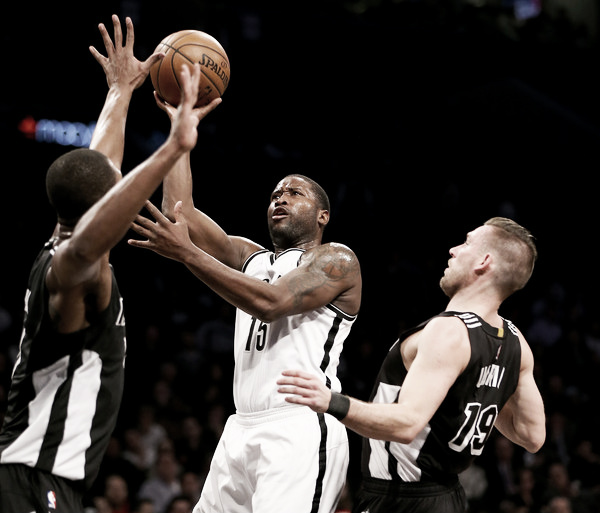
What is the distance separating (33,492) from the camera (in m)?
2.76

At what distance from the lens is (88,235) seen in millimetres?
2586

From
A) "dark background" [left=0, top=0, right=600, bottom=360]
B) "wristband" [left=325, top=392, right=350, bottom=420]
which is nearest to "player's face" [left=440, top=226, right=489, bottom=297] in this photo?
"wristband" [left=325, top=392, right=350, bottom=420]

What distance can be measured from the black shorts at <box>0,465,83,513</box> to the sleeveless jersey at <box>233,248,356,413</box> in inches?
48.1

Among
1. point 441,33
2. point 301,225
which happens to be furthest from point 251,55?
point 301,225

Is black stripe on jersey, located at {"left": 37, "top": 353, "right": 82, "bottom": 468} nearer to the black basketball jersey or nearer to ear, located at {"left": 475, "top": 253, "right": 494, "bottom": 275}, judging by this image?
the black basketball jersey

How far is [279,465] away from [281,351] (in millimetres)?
565

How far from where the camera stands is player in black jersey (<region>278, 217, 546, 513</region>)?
3.24 m

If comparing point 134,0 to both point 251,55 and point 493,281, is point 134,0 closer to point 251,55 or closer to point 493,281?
point 251,55

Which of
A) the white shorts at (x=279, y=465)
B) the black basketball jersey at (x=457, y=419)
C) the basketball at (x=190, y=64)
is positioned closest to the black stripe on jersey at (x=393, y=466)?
the black basketball jersey at (x=457, y=419)

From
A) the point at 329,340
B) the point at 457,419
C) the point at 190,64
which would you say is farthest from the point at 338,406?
the point at 190,64

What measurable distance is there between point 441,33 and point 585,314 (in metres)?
5.40

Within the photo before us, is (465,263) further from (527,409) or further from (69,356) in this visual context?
(69,356)

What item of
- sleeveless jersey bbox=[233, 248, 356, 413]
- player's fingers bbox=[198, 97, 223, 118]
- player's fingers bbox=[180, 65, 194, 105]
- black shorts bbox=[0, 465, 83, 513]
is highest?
player's fingers bbox=[198, 97, 223, 118]

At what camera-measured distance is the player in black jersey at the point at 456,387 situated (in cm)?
324
